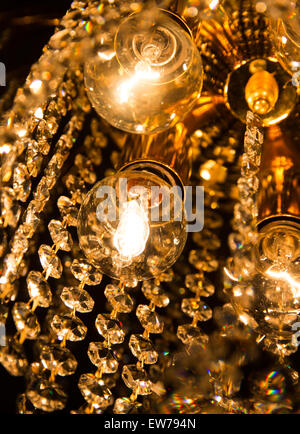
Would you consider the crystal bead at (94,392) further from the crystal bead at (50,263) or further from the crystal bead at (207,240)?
the crystal bead at (207,240)

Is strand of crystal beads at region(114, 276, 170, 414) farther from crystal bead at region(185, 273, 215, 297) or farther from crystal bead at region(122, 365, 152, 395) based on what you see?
crystal bead at region(185, 273, 215, 297)

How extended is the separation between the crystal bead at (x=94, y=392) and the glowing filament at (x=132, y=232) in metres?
0.16

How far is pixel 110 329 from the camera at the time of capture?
0.61 metres

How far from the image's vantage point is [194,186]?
34.2 inches

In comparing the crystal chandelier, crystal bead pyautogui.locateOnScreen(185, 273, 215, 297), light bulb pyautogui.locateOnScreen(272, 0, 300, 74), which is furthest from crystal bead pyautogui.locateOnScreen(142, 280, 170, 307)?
light bulb pyautogui.locateOnScreen(272, 0, 300, 74)

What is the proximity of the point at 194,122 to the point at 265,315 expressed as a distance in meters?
0.36

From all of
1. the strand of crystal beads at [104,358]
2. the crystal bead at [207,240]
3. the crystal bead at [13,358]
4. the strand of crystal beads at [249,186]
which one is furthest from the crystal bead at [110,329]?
the crystal bead at [207,240]

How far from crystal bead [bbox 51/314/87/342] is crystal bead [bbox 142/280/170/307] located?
0.15m

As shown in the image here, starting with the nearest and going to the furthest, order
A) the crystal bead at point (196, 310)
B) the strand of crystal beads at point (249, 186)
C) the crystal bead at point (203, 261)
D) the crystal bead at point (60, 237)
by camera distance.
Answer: the strand of crystal beads at point (249, 186), the crystal bead at point (60, 237), the crystal bead at point (196, 310), the crystal bead at point (203, 261)

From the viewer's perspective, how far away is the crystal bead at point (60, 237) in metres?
0.64

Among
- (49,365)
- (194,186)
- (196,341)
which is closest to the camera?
(49,365)

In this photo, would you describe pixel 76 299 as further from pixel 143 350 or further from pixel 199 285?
pixel 199 285

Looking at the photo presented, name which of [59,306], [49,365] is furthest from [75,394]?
[49,365]
